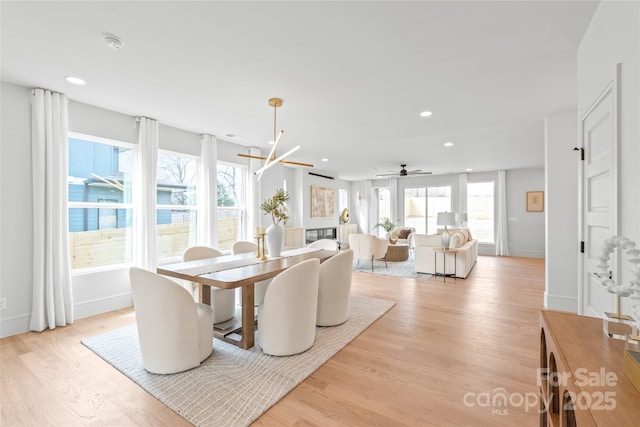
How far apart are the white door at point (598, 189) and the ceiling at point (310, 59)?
0.70 meters

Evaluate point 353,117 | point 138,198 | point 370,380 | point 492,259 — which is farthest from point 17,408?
point 492,259

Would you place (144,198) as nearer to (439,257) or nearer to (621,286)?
(621,286)

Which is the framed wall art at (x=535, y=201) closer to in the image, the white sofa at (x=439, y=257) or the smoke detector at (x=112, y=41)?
the white sofa at (x=439, y=257)

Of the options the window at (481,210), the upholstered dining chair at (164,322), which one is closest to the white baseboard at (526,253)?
the window at (481,210)

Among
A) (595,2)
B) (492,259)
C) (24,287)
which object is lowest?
(492,259)

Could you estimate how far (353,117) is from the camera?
153 inches

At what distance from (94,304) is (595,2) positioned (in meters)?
5.52

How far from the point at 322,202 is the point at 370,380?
23.2 feet

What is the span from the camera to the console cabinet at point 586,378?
0.72 metres

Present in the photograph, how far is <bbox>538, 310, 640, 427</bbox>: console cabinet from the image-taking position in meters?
0.72

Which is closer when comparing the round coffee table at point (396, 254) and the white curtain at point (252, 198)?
the white curtain at point (252, 198)

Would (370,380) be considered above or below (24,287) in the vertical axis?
below

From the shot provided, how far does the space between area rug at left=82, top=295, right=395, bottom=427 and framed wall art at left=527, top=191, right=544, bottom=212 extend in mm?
8161

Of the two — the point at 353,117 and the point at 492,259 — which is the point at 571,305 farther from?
the point at 492,259
